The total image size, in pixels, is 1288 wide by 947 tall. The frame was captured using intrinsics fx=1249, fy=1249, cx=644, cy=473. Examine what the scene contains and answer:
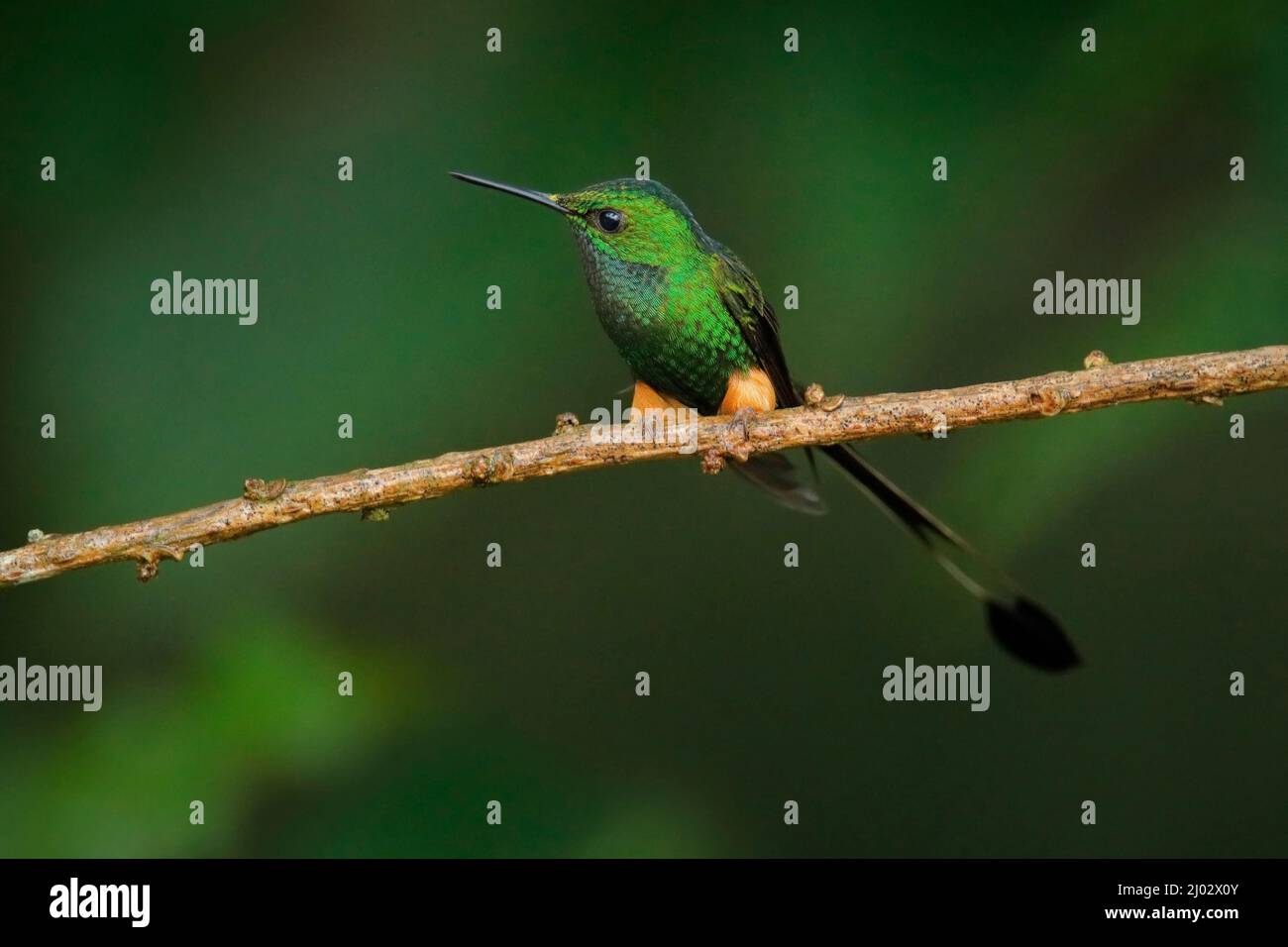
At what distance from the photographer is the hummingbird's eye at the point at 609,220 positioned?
349 centimetres

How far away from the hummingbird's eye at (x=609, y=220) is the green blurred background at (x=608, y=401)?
136 cm

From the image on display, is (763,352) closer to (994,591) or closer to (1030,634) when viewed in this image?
(994,591)

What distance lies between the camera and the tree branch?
277cm

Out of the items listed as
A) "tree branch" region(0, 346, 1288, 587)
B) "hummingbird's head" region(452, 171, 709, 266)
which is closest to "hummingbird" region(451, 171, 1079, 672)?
"hummingbird's head" region(452, 171, 709, 266)

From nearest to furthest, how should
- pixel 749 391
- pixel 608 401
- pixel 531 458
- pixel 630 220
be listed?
pixel 531 458 < pixel 630 220 < pixel 749 391 < pixel 608 401

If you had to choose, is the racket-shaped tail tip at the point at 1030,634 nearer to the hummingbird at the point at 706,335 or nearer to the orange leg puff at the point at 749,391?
the hummingbird at the point at 706,335

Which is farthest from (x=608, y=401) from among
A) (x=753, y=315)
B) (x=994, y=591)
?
(x=994, y=591)

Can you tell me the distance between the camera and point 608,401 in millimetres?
4848

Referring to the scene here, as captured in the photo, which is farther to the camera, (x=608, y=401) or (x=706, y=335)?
(x=608, y=401)

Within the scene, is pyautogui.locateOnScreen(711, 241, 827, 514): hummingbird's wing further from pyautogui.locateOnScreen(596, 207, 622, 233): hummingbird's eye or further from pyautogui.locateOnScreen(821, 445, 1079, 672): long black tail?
pyautogui.locateOnScreen(596, 207, 622, 233): hummingbird's eye

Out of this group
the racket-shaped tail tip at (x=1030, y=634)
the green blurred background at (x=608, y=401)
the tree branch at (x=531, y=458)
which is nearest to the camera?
the tree branch at (x=531, y=458)

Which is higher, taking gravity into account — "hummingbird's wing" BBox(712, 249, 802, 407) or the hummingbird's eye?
the hummingbird's eye

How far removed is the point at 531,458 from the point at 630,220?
0.87m

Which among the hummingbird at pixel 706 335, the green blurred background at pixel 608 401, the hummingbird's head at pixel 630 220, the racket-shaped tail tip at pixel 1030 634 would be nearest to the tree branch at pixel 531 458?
the hummingbird at pixel 706 335
